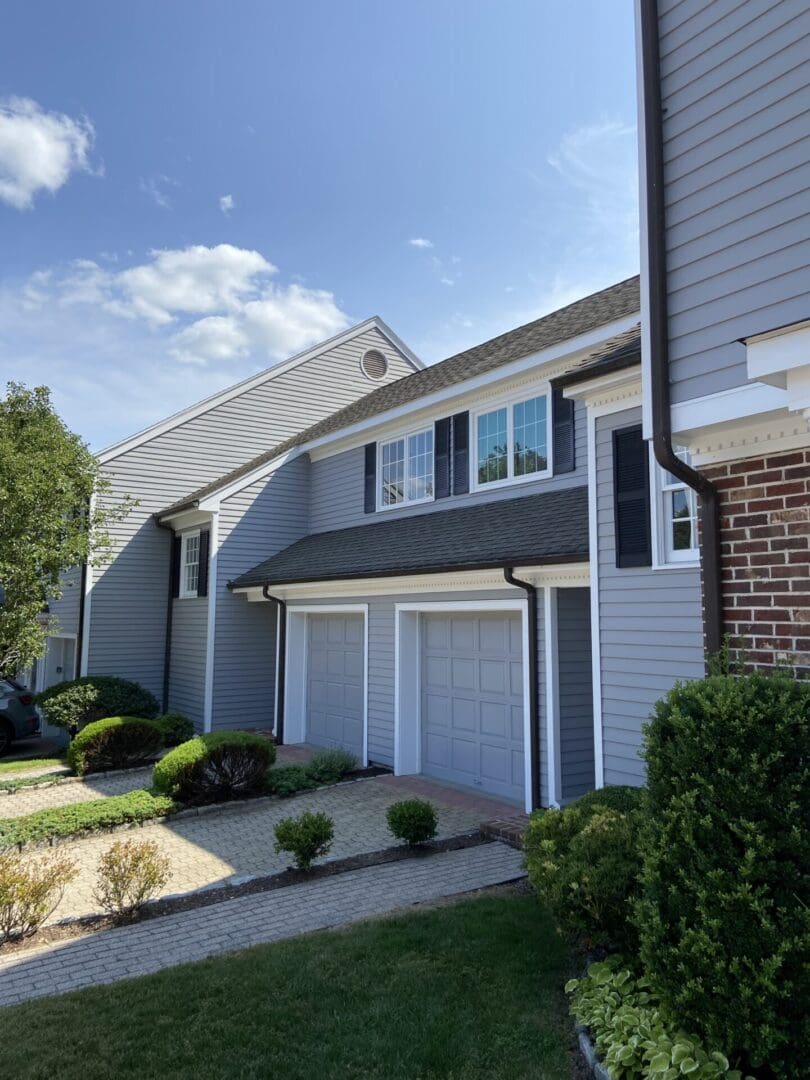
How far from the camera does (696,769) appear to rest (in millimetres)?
3121

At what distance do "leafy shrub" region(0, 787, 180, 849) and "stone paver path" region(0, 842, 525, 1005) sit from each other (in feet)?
9.71

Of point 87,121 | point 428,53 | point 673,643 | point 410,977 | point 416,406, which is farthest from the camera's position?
point 416,406

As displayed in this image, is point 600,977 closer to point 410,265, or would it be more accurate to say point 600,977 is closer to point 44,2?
point 410,265

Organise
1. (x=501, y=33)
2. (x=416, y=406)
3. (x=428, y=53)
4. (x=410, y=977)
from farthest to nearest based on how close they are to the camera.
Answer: (x=416, y=406), (x=428, y=53), (x=501, y=33), (x=410, y=977)

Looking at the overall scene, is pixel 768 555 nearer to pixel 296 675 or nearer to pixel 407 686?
pixel 407 686

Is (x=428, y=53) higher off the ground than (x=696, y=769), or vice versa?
(x=428, y=53)

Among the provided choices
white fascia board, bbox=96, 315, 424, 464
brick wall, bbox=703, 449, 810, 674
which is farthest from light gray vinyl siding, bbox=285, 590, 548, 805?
white fascia board, bbox=96, 315, 424, 464

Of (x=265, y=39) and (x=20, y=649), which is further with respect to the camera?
(x=20, y=649)

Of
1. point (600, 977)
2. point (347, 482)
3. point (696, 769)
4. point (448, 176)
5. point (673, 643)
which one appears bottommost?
point (600, 977)

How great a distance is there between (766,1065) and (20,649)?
1183cm

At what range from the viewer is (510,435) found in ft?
35.8

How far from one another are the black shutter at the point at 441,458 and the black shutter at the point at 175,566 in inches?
303

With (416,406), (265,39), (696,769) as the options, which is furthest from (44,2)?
(696,769)

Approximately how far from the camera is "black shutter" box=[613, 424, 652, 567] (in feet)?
22.8
